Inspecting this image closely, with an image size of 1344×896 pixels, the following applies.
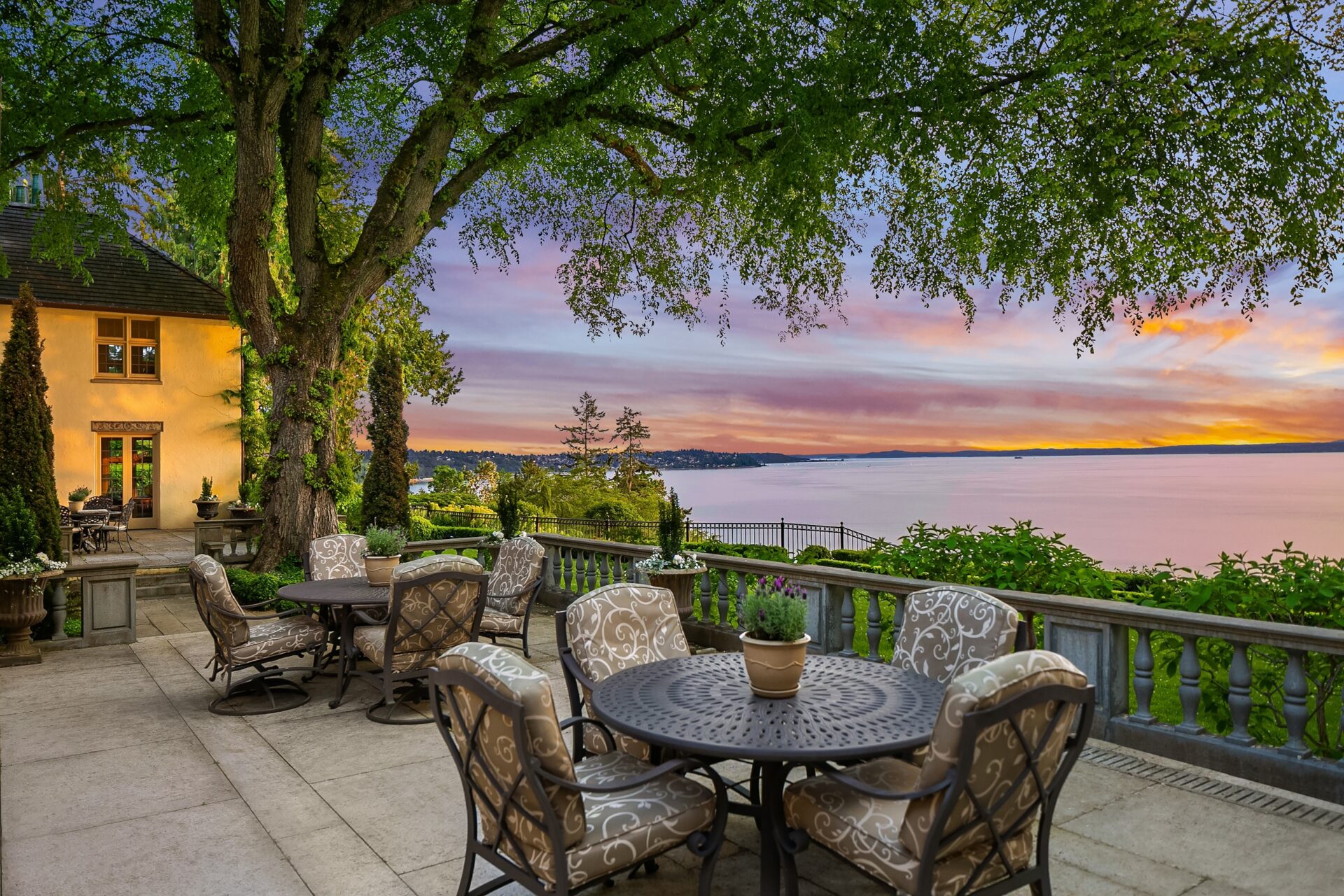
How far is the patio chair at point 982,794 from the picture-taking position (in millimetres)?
2336

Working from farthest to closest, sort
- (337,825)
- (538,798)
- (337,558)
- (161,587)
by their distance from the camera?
(161,587)
(337,558)
(337,825)
(538,798)

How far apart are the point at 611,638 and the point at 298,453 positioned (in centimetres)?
887

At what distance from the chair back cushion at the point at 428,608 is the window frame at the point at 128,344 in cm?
1766

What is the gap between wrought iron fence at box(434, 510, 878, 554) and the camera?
20547 mm

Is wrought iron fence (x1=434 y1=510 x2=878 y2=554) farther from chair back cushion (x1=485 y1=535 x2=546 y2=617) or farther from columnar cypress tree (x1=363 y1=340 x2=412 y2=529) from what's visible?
chair back cushion (x1=485 y1=535 x2=546 y2=617)

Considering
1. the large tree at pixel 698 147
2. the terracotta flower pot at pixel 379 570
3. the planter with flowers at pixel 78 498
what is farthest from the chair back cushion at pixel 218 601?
the planter with flowers at pixel 78 498

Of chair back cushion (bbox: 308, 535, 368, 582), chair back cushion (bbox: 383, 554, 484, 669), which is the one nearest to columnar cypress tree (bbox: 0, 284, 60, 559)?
chair back cushion (bbox: 308, 535, 368, 582)

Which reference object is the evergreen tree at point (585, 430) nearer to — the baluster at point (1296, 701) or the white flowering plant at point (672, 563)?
the white flowering plant at point (672, 563)

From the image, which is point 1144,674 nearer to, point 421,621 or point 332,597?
point 421,621

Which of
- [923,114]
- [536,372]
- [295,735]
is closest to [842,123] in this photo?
[923,114]

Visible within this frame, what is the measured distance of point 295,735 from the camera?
5.38m

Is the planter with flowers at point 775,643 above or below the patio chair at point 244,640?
above

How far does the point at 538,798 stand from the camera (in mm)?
2516

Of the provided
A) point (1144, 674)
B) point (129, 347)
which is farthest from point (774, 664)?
point (129, 347)
